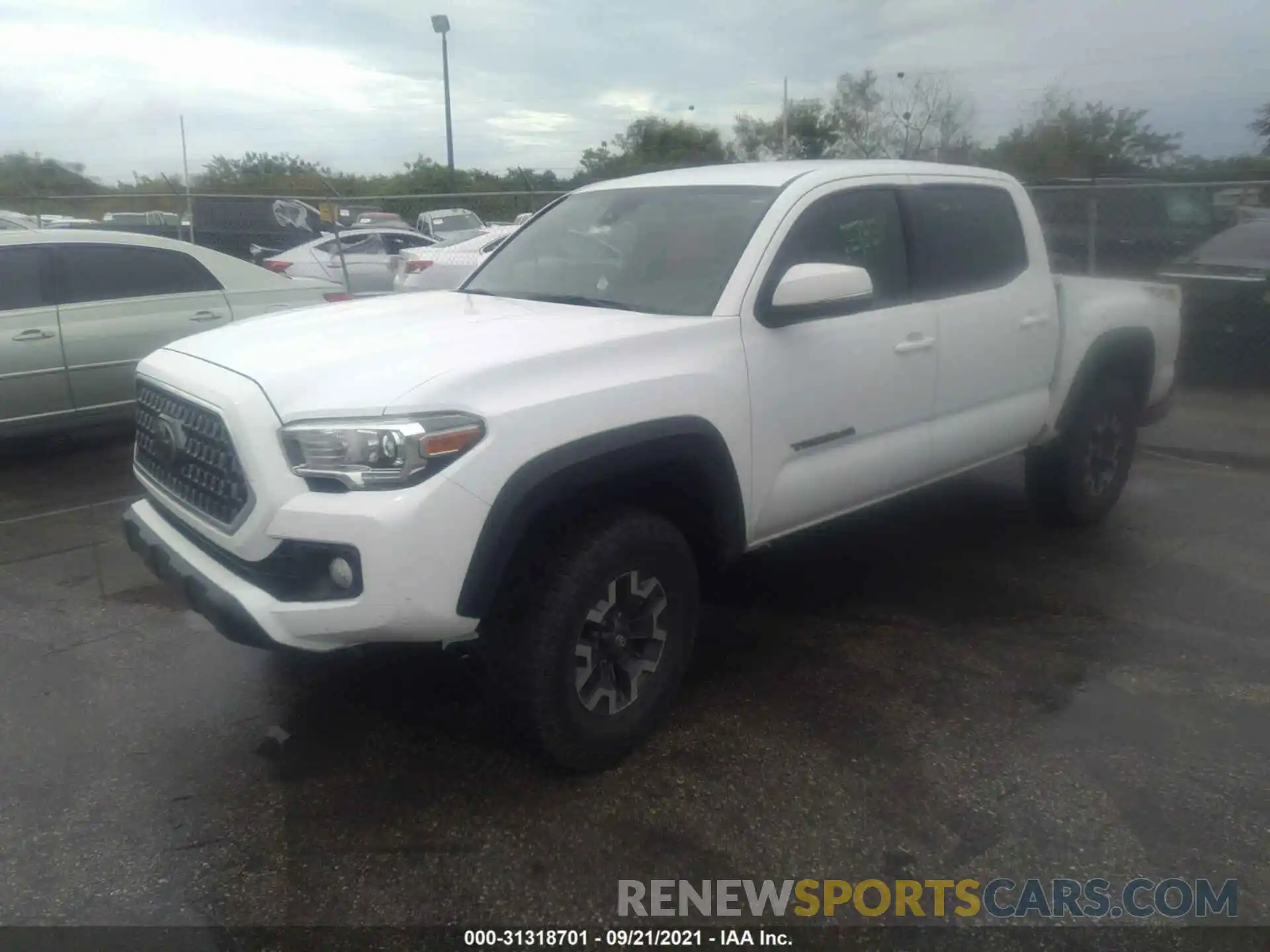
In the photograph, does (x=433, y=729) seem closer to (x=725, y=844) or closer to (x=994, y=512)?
(x=725, y=844)

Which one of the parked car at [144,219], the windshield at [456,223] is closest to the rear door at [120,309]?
the parked car at [144,219]

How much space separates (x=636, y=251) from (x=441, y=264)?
808cm

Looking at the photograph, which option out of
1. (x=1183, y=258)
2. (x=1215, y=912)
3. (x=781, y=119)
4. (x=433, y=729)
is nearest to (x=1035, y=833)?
(x=1215, y=912)

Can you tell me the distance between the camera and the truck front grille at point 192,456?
10.3 feet

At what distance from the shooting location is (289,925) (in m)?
2.78

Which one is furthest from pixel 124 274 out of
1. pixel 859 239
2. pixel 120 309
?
pixel 859 239

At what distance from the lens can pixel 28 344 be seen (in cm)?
685

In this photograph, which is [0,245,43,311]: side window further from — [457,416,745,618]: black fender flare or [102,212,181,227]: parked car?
[102,212,181,227]: parked car

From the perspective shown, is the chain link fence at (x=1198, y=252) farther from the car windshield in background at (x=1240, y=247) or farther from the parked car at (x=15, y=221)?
the parked car at (x=15, y=221)

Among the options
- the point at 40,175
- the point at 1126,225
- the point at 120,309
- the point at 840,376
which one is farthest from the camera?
the point at 40,175

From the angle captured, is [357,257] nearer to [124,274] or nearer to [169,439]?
[124,274]

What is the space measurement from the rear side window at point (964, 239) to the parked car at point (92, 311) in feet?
16.5

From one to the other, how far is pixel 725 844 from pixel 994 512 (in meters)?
3.99

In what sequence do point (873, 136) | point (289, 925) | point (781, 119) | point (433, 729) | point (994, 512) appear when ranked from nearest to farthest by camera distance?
point (289, 925) < point (433, 729) < point (994, 512) < point (873, 136) < point (781, 119)
